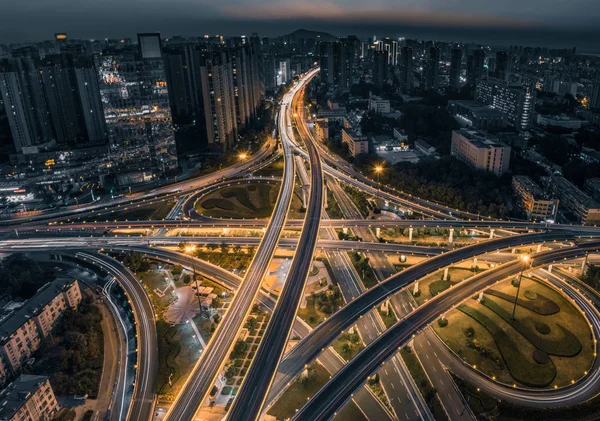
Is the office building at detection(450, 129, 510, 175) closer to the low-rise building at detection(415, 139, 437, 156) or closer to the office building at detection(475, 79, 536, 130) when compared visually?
the low-rise building at detection(415, 139, 437, 156)

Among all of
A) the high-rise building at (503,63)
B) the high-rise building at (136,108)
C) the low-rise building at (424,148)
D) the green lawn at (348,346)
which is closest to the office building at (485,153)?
the low-rise building at (424,148)

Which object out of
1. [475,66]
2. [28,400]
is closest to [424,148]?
[475,66]

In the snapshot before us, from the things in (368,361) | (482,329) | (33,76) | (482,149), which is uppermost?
(33,76)

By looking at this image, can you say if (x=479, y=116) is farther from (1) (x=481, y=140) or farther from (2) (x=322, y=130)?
(2) (x=322, y=130)

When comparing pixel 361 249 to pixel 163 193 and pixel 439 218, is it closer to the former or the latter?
pixel 439 218

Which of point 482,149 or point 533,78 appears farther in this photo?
point 533,78

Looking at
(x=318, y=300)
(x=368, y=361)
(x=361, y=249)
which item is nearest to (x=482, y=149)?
(x=361, y=249)

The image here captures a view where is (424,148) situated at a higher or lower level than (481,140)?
lower

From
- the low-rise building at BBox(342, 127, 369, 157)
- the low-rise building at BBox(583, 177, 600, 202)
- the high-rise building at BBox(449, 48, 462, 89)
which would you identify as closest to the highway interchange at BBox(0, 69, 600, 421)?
the low-rise building at BBox(342, 127, 369, 157)
